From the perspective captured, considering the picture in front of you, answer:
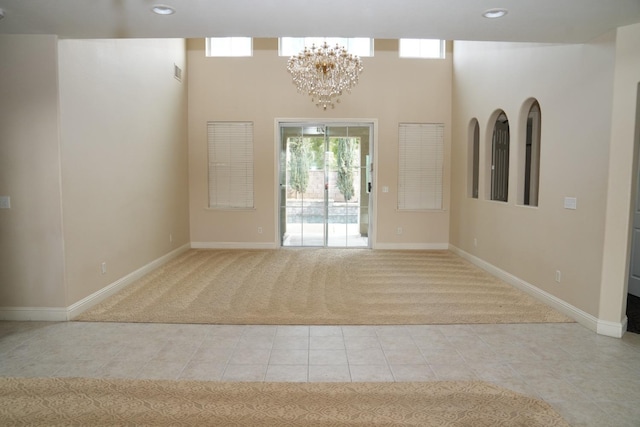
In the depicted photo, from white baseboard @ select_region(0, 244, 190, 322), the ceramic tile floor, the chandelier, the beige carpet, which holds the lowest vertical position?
the ceramic tile floor

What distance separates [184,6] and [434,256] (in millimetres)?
5609

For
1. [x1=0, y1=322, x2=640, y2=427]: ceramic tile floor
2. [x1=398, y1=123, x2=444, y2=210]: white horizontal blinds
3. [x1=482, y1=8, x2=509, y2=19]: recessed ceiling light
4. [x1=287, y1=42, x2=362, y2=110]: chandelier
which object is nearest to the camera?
[x1=0, y1=322, x2=640, y2=427]: ceramic tile floor

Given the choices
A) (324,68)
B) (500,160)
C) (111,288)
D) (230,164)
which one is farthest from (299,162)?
(111,288)

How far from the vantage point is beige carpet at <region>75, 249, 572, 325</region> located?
4105 millimetres

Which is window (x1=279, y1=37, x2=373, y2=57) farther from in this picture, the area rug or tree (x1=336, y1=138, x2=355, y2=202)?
the area rug

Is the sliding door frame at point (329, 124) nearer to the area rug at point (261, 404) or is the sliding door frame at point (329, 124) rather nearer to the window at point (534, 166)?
the window at point (534, 166)

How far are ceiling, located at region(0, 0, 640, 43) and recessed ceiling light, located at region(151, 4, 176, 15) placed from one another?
36mm

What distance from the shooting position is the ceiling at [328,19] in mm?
3053

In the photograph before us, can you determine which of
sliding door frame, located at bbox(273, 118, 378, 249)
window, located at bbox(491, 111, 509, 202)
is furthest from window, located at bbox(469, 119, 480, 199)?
sliding door frame, located at bbox(273, 118, 378, 249)

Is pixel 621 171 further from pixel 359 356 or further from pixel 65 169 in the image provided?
pixel 65 169

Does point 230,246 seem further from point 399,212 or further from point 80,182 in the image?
point 80,182

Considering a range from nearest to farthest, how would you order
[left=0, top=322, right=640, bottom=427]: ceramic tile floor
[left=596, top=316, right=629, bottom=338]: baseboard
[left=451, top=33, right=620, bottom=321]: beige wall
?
[left=0, top=322, right=640, bottom=427]: ceramic tile floor
[left=596, top=316, right=629, bottom=338]: baseboard
[left=451, top=33, right=620, bottom=321]: beige wall

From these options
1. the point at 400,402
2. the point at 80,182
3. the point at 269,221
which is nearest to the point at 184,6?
the point at 80,182

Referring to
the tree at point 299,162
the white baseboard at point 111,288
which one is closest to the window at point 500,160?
the tree at point 299,162
